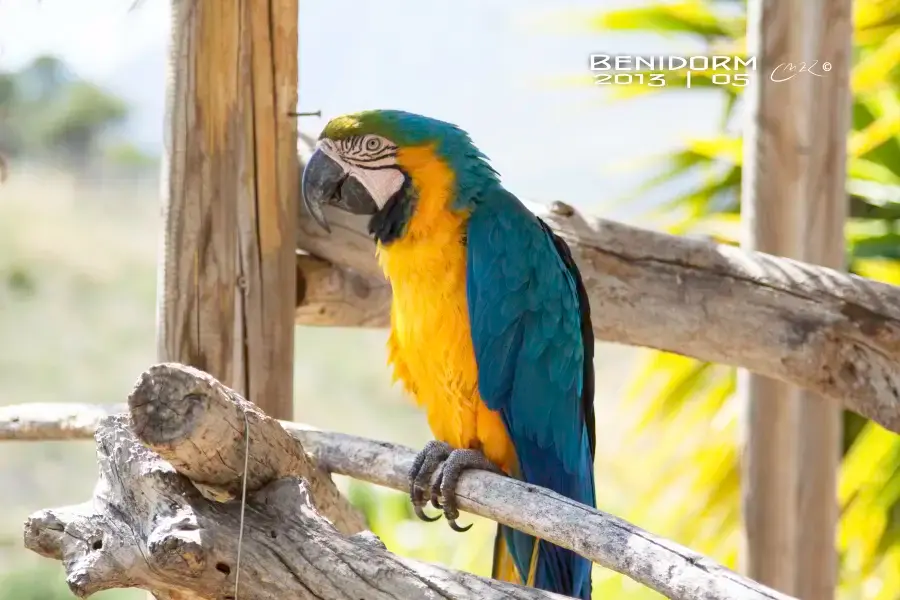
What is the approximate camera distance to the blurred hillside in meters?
3.33

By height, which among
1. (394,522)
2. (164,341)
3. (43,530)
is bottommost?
(394,522)

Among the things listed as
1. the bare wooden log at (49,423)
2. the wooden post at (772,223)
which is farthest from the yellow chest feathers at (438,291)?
the wooden post at (772,223)

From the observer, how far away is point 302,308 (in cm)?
176

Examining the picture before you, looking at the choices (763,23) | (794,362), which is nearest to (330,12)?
(763,23)

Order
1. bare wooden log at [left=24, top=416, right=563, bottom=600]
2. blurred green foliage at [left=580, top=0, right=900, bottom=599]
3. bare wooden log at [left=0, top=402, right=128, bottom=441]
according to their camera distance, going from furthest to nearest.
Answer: blurred green foliage at [left=580, top=0, right=900, bottom=599]
bare wooden log at [left=0, top=402, right=128, bottom=441]
bare wooden log at [left=24, top=416, right=563, bottom=600]

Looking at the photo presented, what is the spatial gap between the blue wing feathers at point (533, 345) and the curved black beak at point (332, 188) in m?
0.16

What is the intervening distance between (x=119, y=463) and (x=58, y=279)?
2780mm

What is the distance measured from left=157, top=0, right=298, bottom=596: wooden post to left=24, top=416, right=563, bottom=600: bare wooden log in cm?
47

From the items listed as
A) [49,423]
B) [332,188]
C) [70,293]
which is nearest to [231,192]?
[332,188]

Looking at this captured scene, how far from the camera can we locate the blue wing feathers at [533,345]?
1.31 metres

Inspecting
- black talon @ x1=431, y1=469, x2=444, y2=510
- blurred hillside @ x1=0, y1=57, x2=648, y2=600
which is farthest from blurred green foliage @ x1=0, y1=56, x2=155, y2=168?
black talon @ x1=431, y1=469, x2=444, y2=510

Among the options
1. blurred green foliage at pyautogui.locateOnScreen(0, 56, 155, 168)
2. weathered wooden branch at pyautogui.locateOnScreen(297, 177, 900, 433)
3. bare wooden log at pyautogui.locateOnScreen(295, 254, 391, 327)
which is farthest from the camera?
blurred green foliage at pyautogui.locateOnScreen(0, 56, 155, 168)

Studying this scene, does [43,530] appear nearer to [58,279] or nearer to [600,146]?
[58,279]

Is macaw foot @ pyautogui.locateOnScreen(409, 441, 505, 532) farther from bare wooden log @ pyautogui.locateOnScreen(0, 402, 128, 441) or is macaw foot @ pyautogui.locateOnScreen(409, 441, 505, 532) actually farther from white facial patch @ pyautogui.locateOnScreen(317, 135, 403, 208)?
bare wooden log @ pyautogui.locateOnScreen(0, 402, 128, 441)
